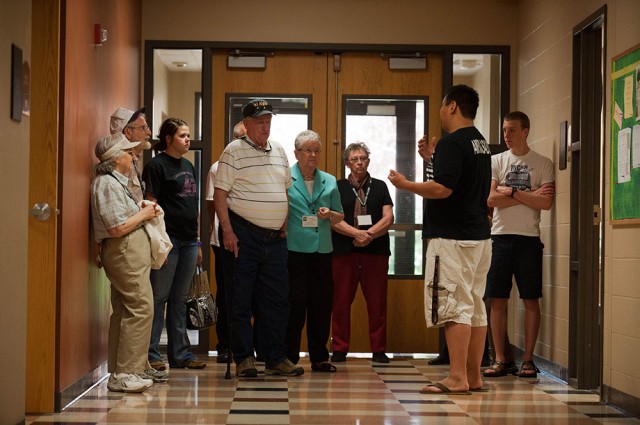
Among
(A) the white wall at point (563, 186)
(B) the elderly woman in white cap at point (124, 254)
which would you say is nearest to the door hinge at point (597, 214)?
(A) the white wall at point (563, 186)

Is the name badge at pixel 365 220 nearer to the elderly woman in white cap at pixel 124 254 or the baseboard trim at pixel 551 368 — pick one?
the baseboard trim at pixel 551 368

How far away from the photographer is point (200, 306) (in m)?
5.80

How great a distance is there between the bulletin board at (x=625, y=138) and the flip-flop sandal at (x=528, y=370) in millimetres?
1384

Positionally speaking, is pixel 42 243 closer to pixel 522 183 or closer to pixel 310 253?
pixel 310 253

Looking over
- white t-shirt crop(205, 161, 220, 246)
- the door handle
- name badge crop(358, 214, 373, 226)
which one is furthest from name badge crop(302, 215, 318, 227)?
the door handle

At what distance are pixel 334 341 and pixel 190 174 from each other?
1.62 meters

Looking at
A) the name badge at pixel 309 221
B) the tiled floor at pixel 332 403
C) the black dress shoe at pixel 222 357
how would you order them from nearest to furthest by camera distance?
the tiled floor at pixel 332 403 → the name badge at pixel 309 221 → the black dress shoe at pixel 222 357

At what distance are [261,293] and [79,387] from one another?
47.6 inches

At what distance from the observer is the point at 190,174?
5973mm

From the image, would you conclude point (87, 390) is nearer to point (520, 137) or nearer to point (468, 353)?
point (468, 353)

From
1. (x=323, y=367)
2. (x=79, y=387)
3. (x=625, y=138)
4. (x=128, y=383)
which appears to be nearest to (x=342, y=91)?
(x=323, y=367)

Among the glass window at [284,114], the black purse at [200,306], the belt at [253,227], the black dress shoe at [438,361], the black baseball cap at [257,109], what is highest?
the glass window at [284,114]

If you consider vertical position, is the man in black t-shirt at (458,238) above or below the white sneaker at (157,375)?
above

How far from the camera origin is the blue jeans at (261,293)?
544cm
